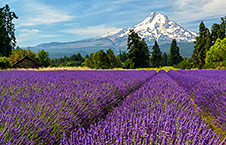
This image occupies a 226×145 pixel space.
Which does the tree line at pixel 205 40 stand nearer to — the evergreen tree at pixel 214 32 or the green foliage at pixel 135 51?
the evergreen tree at pixel 214 32

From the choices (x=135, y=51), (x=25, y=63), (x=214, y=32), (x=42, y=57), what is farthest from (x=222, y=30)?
(x=42, y=57)

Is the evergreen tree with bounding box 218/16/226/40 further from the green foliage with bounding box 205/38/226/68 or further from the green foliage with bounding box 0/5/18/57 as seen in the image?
the green foliage with bounding box 0/5/18/57

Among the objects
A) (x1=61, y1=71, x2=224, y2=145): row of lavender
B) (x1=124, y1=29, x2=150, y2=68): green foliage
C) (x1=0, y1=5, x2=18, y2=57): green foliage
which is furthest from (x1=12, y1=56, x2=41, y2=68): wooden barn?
(x1=61, y1=71, x2=224, y2=145): row of lavender

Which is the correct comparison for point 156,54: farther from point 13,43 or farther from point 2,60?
point 2,60

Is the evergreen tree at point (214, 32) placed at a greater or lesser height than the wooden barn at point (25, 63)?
greater

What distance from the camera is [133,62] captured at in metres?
45.1

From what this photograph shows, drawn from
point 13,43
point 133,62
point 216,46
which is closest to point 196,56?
point 216,46

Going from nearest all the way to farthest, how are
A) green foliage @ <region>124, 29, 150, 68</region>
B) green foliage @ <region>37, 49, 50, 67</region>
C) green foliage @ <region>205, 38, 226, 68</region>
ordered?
green foliage @ <region>205, 38, 226, 68</region> < green foliage @ <region>124, 29, 150, 68</region> < green foliage @ <region>37, 49, 50, 67</region>

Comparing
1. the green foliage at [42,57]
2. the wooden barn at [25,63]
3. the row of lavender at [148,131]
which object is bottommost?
the row of lavender at [148,131]

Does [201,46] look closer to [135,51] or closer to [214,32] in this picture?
[214,32]

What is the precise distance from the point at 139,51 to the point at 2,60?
32.1 meters

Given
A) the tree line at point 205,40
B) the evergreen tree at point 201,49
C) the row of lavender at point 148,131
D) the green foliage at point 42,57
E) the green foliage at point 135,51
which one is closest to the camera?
the row of lavender at point 148,131

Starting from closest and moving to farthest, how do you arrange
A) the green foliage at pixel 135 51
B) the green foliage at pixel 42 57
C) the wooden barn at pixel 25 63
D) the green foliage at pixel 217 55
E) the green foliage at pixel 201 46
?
the green foliage at pixel 217 55
the wooden barn at pixel 25 63
the green foliage at pixel 201 46
the green foliage at pixel 135 51
the green foliage at pixel 42 57

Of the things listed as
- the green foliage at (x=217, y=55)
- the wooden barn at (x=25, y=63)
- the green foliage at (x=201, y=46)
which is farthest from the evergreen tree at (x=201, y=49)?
the wooden barn at (x=25, y=63)
